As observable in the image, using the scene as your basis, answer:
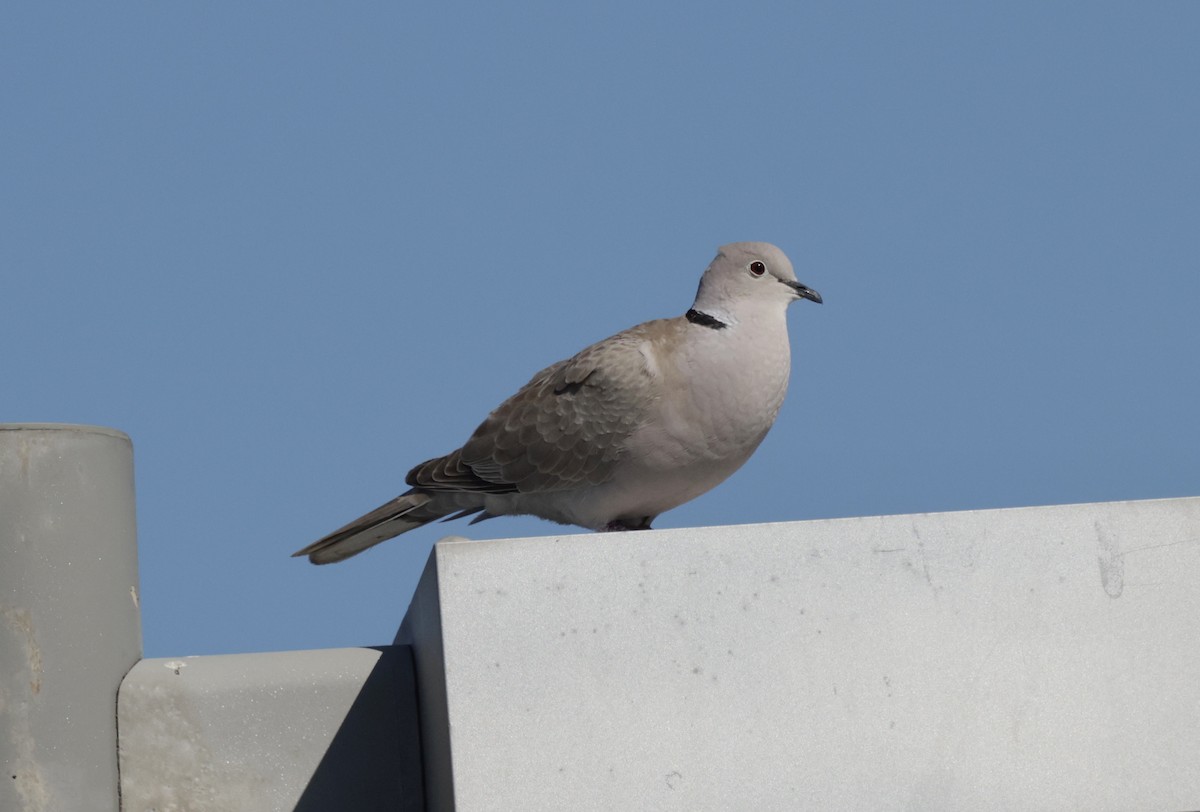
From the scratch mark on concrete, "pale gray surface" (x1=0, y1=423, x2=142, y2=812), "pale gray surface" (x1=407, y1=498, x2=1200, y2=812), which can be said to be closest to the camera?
"pale gray surface" (x1=407, y1=498, x2=1200, y2=812)

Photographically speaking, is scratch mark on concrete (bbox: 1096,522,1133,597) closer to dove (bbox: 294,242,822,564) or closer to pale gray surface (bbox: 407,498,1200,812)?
pale gray surface (bbox: 407,498,1200,812)

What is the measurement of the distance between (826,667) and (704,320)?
1.51m

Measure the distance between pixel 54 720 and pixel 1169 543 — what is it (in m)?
3.49

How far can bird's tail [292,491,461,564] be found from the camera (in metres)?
6.08

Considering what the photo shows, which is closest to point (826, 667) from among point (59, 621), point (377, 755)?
point (377, 755)

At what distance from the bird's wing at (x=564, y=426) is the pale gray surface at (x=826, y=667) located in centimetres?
97

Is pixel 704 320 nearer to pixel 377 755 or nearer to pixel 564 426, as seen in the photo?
pixel 564 426

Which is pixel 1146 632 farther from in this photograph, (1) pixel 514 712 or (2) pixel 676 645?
(1) pixel 514 712

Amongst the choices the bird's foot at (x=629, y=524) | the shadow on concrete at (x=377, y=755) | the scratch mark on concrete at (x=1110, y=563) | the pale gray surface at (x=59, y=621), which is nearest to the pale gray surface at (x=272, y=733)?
the shadow on concrete at (x=377, y=755)

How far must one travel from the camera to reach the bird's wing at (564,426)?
18.0 feet

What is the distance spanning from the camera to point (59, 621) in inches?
202

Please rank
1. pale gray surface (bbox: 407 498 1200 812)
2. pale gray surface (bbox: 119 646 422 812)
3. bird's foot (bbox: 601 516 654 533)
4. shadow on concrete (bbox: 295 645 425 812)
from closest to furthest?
pale gray surface (bbox: 407 498 1200 812) < pale gray surface (bbox: 119 646 422 812) < shadow on concrete (bbox: 295 645 425 812) < bird's foot (bbox: 601 516 654 533)

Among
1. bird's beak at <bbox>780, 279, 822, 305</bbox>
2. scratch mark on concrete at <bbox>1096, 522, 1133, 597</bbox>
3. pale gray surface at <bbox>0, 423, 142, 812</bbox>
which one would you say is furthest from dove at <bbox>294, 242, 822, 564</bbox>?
scratch mark on concrete at <bbox>1096, 522, 1133, 597</bbox>

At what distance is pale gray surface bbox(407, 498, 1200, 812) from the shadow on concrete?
0.77 metres
